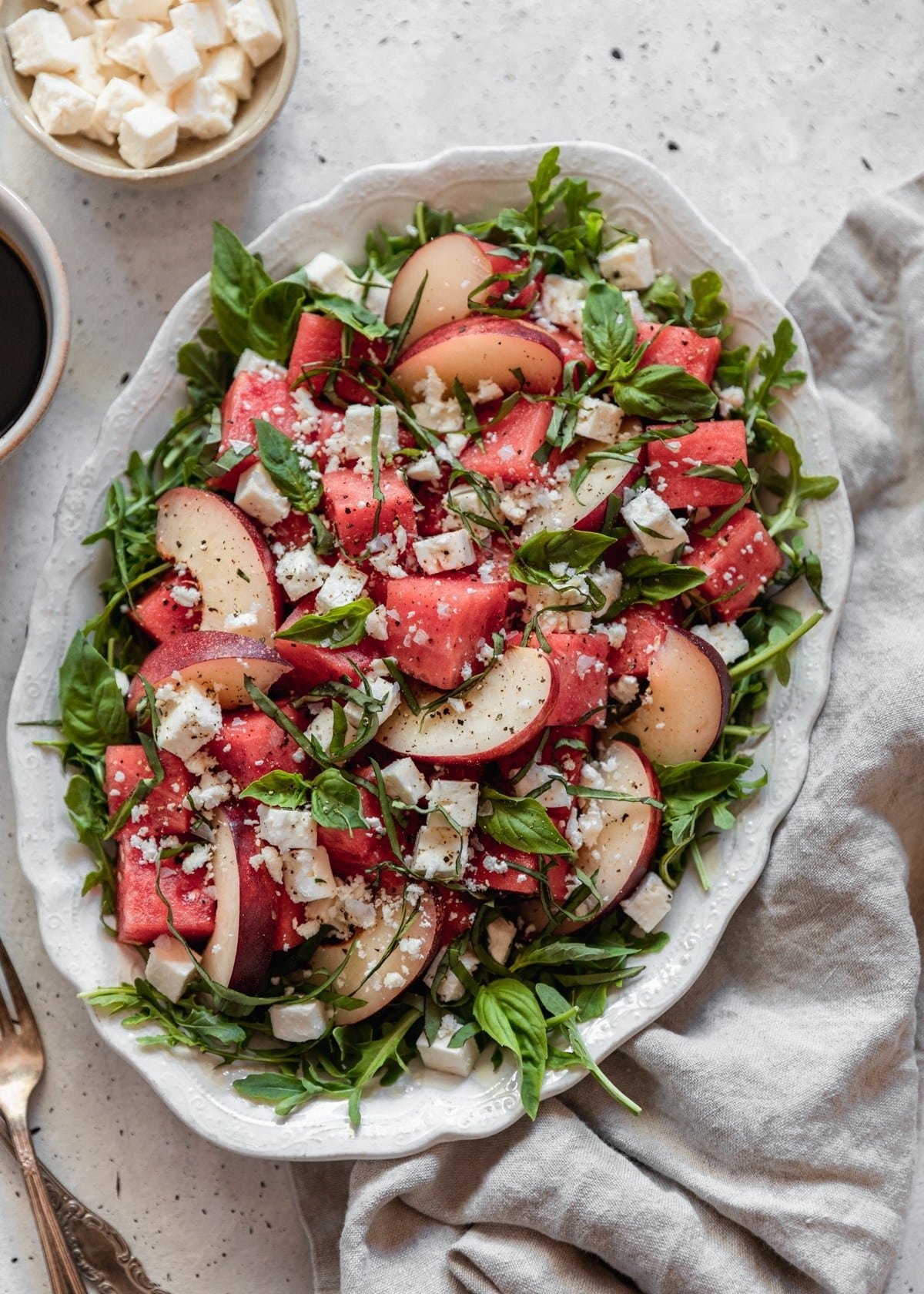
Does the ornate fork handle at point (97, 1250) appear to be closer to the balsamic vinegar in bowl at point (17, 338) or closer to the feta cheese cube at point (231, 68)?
the balsamic vinegar in bowl at point (17, 338)

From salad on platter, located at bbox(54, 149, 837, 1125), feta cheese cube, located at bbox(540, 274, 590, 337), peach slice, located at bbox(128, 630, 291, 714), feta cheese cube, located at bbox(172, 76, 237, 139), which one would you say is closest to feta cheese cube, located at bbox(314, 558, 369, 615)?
salad on platter, located at bbox(54, 149, 837, 1125)

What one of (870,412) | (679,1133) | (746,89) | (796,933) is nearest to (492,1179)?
(679,1133)

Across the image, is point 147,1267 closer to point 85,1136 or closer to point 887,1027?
point 85,1136

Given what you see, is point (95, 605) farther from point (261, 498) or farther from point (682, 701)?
point (682, 701)

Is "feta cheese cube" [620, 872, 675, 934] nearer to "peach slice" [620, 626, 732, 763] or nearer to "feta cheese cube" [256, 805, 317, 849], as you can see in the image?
"peach slice" [620, 626, 732, 763]

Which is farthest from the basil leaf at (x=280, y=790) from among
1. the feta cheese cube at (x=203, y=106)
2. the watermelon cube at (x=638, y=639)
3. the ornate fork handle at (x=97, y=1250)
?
the feta cheese cube at (x=203, y=106)
